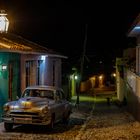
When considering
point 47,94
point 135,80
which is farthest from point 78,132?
point 135,80

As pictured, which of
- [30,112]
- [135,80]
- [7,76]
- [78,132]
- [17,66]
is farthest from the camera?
[135,80]

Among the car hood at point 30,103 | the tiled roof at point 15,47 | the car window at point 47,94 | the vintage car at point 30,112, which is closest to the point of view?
the vintage car at point 30,112

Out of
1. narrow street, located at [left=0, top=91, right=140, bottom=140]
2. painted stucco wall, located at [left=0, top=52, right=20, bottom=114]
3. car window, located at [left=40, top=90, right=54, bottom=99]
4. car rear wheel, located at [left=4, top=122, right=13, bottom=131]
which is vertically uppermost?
painted stucco wall, located at [left=0, top=52, right=20, bottom=114]

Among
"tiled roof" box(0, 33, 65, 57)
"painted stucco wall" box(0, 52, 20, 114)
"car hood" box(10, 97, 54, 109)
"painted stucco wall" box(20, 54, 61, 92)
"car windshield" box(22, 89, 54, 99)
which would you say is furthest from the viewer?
"painted stucco wall" box(20, 54, 61, 92)

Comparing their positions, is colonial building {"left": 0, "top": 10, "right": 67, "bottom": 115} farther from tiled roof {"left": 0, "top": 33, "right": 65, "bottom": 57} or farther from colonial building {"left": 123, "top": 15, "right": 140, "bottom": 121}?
colonial building {"left": 123, "top": 15, "right": 140, "bottom": 121}

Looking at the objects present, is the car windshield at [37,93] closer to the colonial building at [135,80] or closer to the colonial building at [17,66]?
the colonial building at [17,66]

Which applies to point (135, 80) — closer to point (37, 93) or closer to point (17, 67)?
point (17, 67)

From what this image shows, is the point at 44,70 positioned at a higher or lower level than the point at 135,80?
higher

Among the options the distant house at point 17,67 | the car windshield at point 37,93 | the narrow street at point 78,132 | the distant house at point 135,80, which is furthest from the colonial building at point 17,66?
the distant house at point 135,80

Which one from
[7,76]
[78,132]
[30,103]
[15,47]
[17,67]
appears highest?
[15,47]

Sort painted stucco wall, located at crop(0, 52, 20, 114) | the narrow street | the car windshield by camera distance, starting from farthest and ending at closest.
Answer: painted stucco wall, located at crop(0, 52, 20, 114)
the car windshield
the narrow street

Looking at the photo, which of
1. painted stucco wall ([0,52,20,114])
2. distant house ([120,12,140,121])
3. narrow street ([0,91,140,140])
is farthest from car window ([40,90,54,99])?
distant house ([120,12,140,121])

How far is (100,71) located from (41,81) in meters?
67.6

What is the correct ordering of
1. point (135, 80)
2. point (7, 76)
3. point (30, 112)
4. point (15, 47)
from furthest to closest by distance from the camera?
point (135, 80)
point (7, 76)
point (15, 47)
point (30, 112)
